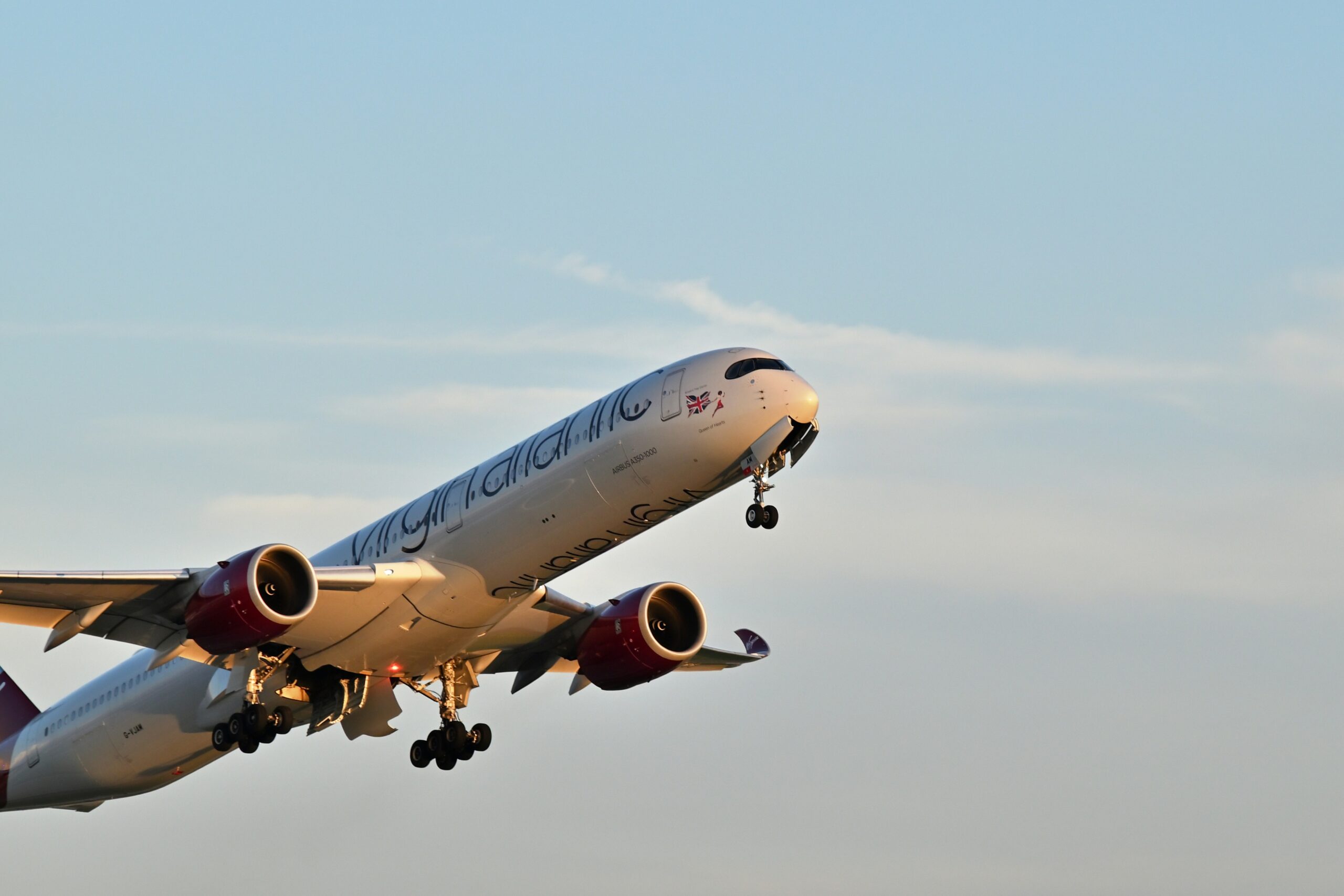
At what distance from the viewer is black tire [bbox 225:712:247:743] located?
3978cm

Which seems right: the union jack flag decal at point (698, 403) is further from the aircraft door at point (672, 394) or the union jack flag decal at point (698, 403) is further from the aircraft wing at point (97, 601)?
the aircraft wing at point (97, 601)

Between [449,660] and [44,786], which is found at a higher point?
[449,660]

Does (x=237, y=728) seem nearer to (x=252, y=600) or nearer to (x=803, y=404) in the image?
(x=252, y=600)

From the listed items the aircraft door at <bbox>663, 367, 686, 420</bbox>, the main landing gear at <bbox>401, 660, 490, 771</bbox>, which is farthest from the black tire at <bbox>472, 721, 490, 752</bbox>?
the aircraft door at <bbox>663, 367, 686, 420</bbox>

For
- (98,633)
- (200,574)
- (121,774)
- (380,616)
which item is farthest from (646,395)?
(121,774)

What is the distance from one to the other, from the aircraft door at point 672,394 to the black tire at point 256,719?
11.2 metres

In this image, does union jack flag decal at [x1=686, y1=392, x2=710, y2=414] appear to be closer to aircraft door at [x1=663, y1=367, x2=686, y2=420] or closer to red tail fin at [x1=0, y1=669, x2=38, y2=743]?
aircraft door at [x1=663, y1=367, x2=686, y2=420]

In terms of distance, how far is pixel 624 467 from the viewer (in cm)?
3575

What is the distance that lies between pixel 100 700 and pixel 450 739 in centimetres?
855

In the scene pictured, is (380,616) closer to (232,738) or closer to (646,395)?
(232,738)

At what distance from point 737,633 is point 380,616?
45.3ft

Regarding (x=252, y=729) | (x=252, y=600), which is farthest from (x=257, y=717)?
(x=252, y=600)

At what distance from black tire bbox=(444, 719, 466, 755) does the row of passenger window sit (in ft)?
20.9

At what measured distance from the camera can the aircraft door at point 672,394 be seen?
3559 cm
